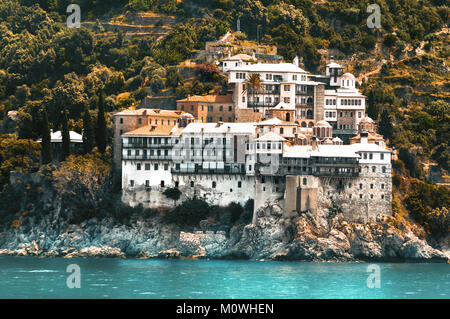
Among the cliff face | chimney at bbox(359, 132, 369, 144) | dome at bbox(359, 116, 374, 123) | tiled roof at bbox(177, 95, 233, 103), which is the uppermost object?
tiled roof at bbox(177, 95, 233, 103)

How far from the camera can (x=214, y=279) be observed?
8369cm

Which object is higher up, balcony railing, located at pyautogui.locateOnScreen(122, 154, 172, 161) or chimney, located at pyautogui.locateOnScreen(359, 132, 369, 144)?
chimney, located at pyautogui.locateOnScreen(359, 132, 369, 144)

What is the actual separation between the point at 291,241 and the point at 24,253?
73.3 feet

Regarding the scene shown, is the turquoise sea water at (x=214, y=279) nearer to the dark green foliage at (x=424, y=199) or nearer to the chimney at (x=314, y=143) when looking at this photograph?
the dark green foliage at (x=424, y=199)

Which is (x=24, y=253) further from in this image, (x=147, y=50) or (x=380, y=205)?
(x=147, y=50)

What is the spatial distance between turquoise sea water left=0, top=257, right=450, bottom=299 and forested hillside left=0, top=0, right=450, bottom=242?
12.2 meters

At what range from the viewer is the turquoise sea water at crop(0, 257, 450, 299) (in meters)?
78.1

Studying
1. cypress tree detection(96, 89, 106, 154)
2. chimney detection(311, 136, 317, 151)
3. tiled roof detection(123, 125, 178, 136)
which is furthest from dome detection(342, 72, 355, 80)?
cypress tree detection(96, 89, 106, 154)

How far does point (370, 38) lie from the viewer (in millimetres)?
129875

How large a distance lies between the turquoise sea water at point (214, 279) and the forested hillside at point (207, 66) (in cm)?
1219

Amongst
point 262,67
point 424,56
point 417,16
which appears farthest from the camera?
point 417,16

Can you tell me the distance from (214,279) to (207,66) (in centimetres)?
3404

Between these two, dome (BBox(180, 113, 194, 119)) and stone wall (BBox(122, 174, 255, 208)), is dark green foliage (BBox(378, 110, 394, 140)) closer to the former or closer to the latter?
stone wall (BBox(122, 174, 255, 208))

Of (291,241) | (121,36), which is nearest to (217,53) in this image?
(121,36)
